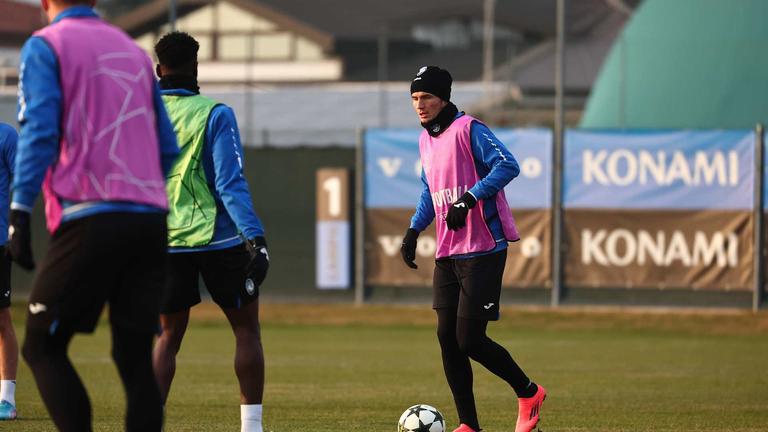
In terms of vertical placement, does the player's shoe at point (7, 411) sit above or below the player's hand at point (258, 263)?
below

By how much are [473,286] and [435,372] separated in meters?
6.08

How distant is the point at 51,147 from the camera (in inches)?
226

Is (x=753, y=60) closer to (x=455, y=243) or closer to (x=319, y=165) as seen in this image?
(x=319, y=165)

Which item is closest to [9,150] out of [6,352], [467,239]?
[6,352]

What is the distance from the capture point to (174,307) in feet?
25.6

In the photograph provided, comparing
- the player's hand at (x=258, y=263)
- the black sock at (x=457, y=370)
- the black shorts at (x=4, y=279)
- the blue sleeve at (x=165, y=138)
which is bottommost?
the black sock at (x=457, y=370)

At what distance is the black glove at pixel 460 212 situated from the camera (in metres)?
8.29

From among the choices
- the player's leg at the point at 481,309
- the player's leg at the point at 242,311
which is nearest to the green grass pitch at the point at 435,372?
the player's leg at the point at 481,309

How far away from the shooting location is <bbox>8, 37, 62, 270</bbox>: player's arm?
5727mm

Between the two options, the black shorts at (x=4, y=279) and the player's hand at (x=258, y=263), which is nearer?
the player's hand at (x=258, y=263)

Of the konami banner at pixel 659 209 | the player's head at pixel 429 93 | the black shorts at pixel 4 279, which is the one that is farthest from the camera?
the konami banner at pixel 659 209

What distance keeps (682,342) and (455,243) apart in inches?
442

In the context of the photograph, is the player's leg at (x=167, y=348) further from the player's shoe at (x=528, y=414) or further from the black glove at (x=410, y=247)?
the player's shoe at (x=528, y=414)

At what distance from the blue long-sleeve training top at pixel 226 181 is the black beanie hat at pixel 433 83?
1.40 meters
